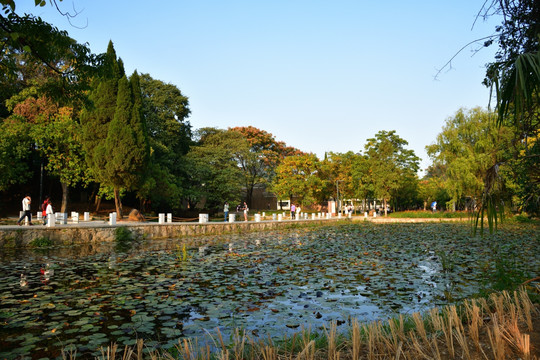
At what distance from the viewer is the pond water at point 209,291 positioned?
4363 millimetres

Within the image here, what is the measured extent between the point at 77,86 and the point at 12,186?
2465cm

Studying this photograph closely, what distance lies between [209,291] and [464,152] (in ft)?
100

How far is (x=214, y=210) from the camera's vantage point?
36.7 m

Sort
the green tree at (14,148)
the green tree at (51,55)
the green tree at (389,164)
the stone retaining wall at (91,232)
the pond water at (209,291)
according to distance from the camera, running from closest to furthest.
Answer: the pond water at (209,291)
the green tree at (51,55)
the stone retaining wall at (91,232)
the green tree at (14,148)
the green tree at (389,164)

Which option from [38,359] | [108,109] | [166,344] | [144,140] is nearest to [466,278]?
[166,344]

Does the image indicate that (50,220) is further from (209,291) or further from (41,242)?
(209,291)

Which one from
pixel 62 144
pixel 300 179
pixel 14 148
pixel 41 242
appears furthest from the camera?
pixel 300 179

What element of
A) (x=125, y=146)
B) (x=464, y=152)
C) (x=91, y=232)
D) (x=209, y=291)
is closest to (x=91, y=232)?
(x=91, y=232)

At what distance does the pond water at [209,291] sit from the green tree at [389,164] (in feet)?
87.8

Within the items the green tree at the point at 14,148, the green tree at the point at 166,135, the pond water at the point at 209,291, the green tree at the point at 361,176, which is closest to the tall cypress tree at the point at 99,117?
the green tree at the point at 14,148

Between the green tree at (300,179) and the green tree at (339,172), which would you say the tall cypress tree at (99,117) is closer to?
the green tree at (300,179)

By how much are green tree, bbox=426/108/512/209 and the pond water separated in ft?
62.6

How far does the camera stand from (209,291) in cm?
626

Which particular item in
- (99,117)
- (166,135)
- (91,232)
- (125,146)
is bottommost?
(91,232)
